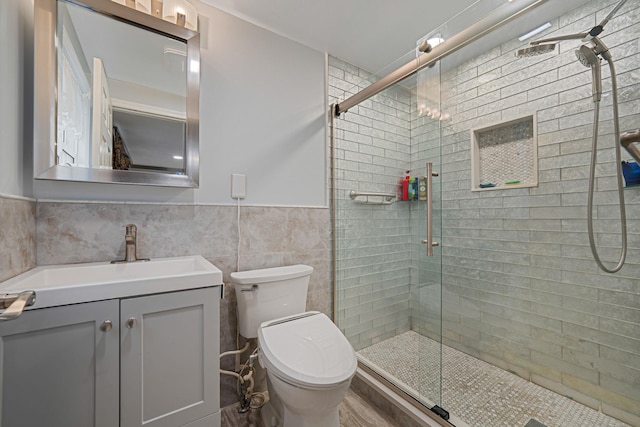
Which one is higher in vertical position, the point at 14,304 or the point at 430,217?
the point at 430,217

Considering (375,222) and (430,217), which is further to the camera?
(375,222)

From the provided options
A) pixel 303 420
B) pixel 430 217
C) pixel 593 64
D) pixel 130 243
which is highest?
pixel 593 64

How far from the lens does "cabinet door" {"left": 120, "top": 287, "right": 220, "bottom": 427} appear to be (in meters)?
0.89

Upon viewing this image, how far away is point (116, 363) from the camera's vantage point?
0.87 meters

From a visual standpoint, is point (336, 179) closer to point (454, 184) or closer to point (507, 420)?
point (454, 184)

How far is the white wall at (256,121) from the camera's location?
152cm

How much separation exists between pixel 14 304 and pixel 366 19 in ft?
6.78

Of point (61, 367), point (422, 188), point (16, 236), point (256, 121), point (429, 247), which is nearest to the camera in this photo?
point (61, 367)

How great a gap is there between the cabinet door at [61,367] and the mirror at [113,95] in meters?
0.68

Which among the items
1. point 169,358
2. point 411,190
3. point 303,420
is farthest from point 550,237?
point 169,358

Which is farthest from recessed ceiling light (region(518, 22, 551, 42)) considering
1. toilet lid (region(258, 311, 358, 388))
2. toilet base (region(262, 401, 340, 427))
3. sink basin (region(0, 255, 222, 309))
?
toilet base (region(262, 401, 340, 427))

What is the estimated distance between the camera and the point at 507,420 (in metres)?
1.39

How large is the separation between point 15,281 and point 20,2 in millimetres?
1108

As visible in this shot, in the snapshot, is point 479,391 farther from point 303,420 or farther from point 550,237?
point 303,420
